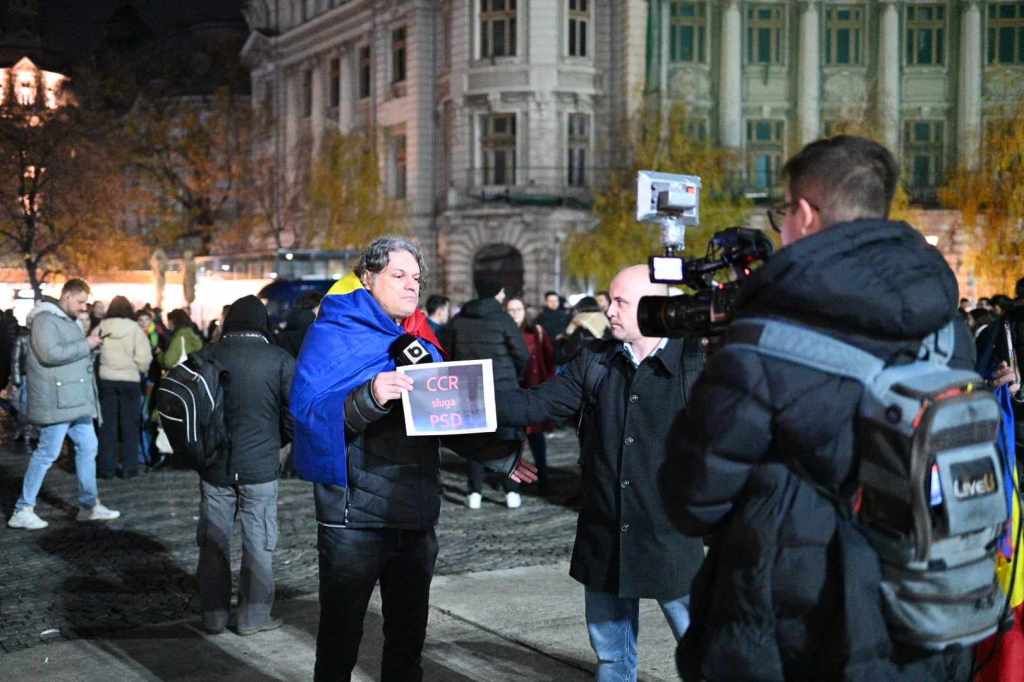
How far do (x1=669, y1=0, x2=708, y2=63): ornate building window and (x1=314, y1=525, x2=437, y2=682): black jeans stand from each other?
4394 centimetres

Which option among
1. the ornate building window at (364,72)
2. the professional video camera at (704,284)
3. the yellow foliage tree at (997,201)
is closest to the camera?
the professional video camera at (704,284)

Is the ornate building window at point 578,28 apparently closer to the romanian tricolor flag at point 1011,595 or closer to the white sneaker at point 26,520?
the white sneaker at point 26,520

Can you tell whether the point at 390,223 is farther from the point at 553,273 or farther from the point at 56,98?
the point at 56,98

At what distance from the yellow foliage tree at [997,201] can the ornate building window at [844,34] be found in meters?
7.01

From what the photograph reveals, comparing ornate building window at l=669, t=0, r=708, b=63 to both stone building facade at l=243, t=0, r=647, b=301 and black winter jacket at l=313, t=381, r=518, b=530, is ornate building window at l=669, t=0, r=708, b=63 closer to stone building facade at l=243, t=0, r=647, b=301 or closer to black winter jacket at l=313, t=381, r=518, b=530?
stone building facade at l=243, t=0, r=647, b=301

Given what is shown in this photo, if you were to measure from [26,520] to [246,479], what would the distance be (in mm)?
4376

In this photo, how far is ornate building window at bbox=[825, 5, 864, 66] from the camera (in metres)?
48.9

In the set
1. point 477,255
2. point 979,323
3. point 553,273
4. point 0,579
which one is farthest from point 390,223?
point 0,579

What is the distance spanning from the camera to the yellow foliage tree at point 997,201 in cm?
4084

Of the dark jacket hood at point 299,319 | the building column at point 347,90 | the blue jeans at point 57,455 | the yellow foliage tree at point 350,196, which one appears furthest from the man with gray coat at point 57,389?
the building column at point 347,90

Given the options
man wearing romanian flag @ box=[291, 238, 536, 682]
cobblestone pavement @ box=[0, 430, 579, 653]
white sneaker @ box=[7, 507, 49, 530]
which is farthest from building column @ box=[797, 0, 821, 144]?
man wearing romanian flag @ box=[291, 238, 536, 682]

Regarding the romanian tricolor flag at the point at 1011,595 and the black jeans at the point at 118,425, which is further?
the black jeans at the point at 118,425

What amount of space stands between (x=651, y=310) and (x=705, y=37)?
4627 cm

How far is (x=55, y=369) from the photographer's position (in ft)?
37.2
